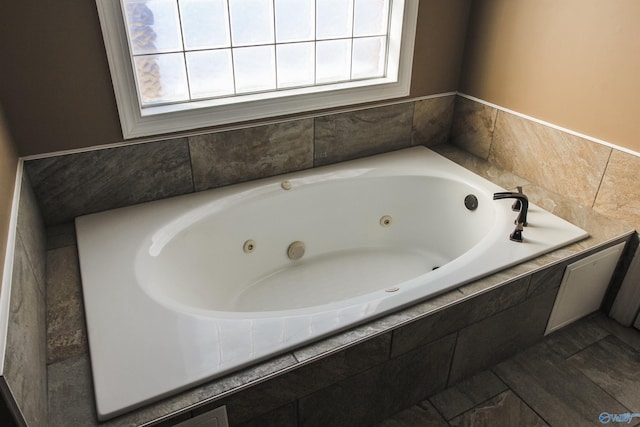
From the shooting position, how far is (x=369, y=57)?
2.37 metres

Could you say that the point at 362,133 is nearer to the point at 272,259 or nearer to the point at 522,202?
the point at 272,259

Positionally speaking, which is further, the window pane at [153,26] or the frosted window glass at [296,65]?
the frosted window glass at [296,65]

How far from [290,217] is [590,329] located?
1.40 meters

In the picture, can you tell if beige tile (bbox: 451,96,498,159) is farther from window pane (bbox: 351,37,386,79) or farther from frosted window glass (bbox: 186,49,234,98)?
frosted window glass (bbox: 186,49,234,98)

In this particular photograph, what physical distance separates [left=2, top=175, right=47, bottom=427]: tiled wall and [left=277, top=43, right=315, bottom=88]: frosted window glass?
1139 millimetres

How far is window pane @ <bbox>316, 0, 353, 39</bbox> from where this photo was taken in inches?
83.8

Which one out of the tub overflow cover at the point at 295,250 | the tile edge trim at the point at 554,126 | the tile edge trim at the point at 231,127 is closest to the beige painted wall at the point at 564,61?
the tile edge trim at the point at 554,126

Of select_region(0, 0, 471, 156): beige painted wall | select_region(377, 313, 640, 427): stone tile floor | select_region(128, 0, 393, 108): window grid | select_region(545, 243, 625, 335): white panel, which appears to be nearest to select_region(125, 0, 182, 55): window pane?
select_region(128, 0, 393, 108): window grid

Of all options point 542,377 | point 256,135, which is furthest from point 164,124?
point 542,377

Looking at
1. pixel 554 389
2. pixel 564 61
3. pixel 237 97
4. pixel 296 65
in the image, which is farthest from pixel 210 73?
pixel 554 389

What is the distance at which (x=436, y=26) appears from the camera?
233 centimetres

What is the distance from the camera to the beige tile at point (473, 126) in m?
2.43

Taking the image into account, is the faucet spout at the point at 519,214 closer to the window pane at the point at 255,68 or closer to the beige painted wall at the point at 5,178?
the window pane at the point at 255,68

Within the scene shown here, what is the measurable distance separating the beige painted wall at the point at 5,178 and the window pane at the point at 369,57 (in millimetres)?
1481
